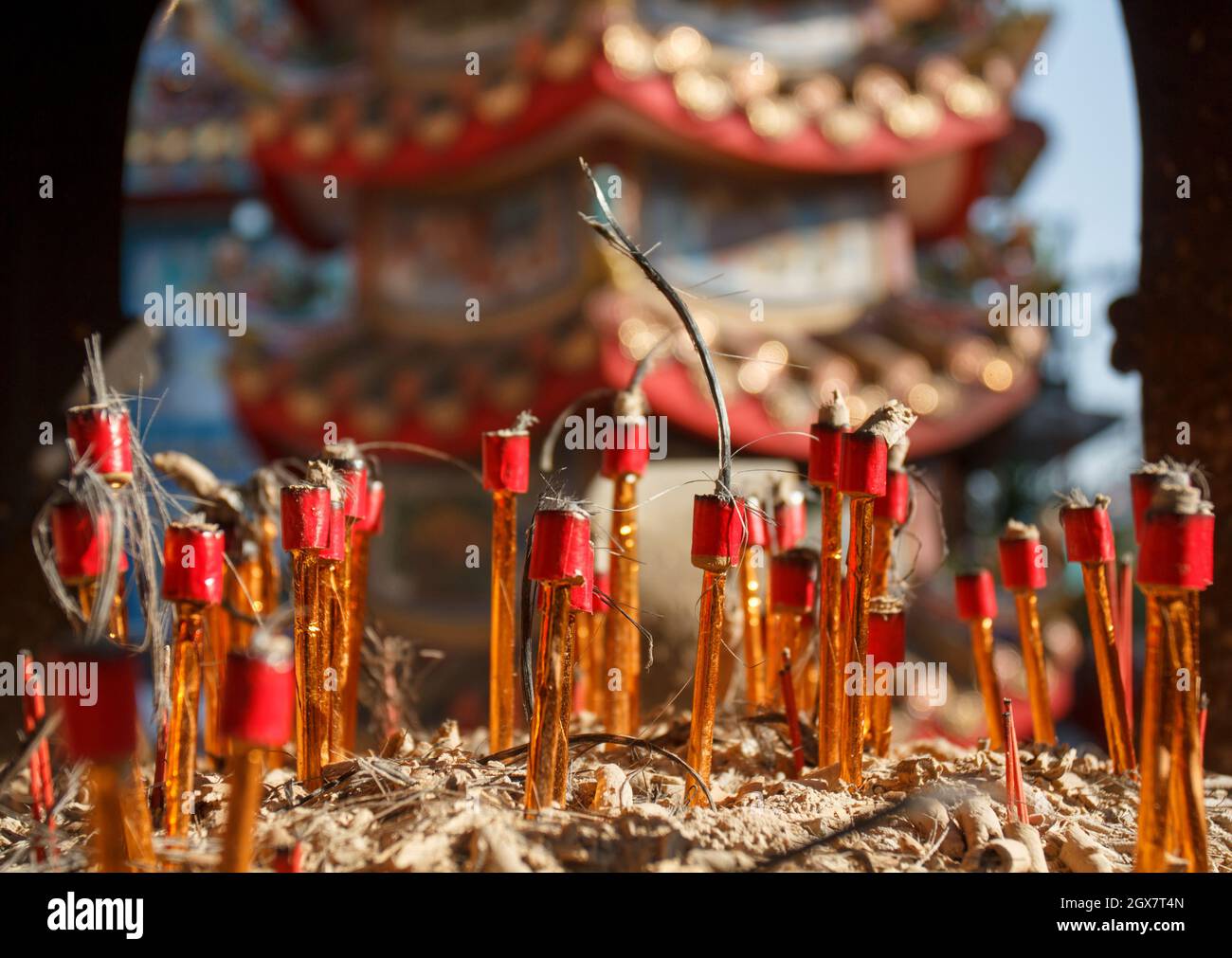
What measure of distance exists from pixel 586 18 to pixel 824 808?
4.25 metres

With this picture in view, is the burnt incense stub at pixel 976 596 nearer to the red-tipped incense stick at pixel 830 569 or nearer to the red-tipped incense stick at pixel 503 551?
the red-tipped incense stick at pixel 830 569

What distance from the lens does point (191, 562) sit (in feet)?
3.93

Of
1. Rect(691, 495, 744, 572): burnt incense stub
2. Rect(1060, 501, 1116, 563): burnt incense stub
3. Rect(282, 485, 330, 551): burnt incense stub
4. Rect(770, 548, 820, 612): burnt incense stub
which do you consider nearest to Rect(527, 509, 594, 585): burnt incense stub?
Rect(691, 495, 744, 572): burnt incense stub

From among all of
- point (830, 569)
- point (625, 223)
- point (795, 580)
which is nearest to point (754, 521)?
point (795, 580)

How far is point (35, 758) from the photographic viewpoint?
133 centimetres

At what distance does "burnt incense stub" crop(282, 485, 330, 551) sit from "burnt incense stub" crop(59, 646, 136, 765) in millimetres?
306

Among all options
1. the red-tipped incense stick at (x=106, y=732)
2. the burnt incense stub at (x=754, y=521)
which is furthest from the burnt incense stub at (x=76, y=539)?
the burnt incense stub at (x=754, y=521)

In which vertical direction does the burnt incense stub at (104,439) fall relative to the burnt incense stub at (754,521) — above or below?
above

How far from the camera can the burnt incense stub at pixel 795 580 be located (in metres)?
1.57

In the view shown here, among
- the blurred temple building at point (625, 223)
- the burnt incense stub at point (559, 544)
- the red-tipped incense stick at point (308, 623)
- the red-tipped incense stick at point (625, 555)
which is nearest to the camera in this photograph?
the burnt incense stub at point (559, 544)

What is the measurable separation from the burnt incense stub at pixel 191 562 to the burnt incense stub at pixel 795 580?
0.71 meters

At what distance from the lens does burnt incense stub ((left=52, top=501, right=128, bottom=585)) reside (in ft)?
4.21
